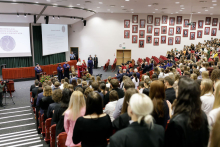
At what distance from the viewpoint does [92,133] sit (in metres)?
2.16

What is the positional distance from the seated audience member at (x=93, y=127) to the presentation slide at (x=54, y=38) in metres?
14.7

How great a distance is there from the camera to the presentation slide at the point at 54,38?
15805 mm

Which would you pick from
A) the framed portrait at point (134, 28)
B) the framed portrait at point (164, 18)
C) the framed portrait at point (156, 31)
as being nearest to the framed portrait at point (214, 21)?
the framed portrait at point (164, 18)

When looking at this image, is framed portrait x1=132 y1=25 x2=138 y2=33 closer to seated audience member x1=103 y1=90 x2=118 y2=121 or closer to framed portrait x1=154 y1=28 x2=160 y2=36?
framed portrait x1=154 y1=28 x2=160 y2=36

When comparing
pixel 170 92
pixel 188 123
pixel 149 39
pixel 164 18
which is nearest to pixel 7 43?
pixel 149 39

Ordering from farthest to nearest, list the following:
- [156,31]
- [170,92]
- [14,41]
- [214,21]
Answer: [214,21] → [156,31] → [14,41] → [170,92]

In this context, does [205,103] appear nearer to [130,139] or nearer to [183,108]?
[183,108]

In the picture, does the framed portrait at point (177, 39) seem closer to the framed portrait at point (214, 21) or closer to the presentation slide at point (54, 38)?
the framed portrait at point (214, 21)

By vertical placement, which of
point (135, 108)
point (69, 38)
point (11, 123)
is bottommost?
point (11, 123)

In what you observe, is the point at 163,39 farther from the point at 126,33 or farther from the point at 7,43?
the point at 7,43

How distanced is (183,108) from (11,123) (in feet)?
21.3

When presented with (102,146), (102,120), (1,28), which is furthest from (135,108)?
(1,28)

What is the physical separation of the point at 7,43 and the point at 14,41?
499mm

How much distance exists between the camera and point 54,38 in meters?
16.8
